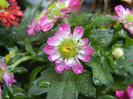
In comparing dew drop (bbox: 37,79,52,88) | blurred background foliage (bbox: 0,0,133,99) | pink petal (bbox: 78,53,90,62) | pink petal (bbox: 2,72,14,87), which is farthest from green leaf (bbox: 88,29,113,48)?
pink petal (bbox: 2,72,14,87)

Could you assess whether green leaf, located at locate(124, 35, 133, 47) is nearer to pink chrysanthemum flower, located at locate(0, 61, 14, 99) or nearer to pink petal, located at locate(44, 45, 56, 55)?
pink petal, located at locate(44, 45, 56, 55)

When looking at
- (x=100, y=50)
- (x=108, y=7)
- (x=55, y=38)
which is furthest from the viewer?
(x=108, y=7)

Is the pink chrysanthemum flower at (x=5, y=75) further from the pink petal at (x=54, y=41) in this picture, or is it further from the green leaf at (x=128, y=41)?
the green leaf at (x=128, y=41)

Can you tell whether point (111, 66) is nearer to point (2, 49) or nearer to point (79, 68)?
point (79, 68)

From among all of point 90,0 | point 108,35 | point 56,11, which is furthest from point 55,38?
point 90,0

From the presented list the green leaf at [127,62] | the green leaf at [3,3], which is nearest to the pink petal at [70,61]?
the green leaf at [127,62]

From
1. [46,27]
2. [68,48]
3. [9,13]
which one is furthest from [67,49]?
[9,13]
